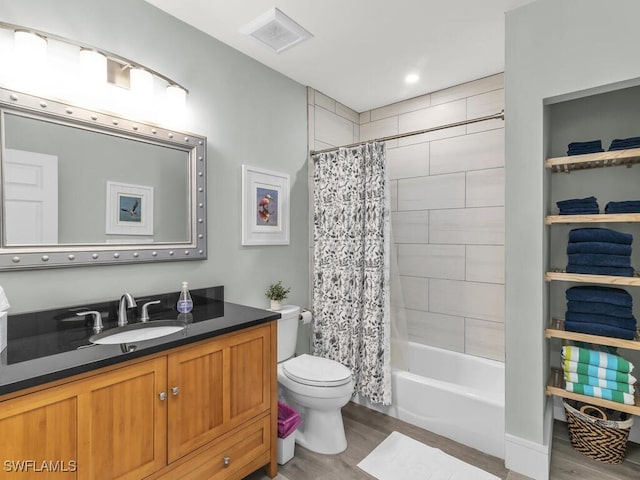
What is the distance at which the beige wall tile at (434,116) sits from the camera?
9.46 ft

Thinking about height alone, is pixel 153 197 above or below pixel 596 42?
below

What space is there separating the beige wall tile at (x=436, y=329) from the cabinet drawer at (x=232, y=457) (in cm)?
172

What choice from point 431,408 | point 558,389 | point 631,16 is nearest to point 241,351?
point 431,408

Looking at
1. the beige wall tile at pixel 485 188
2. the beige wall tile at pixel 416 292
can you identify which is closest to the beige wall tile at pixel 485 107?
the beige wall tile at pixel 485 188

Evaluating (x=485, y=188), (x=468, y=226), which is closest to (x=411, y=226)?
(x=468, y=226)

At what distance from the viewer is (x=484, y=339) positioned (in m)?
2.76

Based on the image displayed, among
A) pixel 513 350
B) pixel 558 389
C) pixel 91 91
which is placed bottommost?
pixel 558 389

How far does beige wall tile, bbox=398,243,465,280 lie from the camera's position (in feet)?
9.46

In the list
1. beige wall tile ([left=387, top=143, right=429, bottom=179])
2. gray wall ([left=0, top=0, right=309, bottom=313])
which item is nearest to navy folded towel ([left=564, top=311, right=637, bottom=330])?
beige wall tile ([left=387, top=143, right=429, bottom=179])

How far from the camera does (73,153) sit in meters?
1.65

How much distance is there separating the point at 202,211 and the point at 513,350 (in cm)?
195

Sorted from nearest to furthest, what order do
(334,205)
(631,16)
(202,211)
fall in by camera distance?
(631,16), (202,211), (334,205)

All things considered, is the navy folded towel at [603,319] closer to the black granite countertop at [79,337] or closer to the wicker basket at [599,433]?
the wicker basket at [599,433]

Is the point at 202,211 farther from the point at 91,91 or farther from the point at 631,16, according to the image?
the point at 631,16
